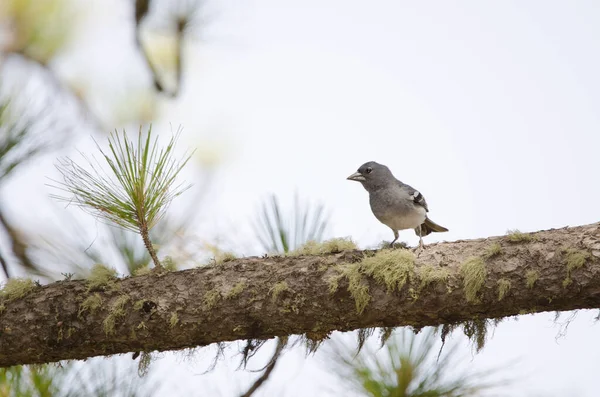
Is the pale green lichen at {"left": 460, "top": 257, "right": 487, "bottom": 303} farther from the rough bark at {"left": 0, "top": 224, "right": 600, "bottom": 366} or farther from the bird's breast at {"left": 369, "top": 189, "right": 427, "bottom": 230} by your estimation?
the bird's breast at {"left": 369, "top": 189, "right": 427, "bottom": 230}

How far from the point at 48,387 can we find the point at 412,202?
8.02ft

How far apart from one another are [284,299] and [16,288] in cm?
133

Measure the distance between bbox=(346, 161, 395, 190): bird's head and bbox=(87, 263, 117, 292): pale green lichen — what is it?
2105 millimetres

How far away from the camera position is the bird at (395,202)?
474 cm

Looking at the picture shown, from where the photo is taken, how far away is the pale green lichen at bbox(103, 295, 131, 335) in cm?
334

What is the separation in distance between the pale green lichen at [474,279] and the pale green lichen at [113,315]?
1526 millimetres

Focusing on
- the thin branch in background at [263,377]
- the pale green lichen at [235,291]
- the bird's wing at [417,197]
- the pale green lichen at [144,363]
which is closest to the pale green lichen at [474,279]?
the pale green lichen at [235,291]

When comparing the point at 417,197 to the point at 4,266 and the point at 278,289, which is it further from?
the point at 4,266

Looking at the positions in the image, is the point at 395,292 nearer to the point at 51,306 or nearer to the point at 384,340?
the point at 384,340

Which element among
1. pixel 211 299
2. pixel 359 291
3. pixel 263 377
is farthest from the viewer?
pixel 263 377

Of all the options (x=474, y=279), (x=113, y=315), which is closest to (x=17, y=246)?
(x=113, y=315)

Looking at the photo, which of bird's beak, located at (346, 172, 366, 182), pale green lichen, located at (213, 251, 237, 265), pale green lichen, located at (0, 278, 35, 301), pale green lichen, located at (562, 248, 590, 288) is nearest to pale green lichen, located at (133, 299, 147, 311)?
pale green lichen, located at (213, 251, 237, 265)

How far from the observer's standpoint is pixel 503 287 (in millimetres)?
2980

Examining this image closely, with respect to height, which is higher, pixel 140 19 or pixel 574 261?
pixel 140 19
